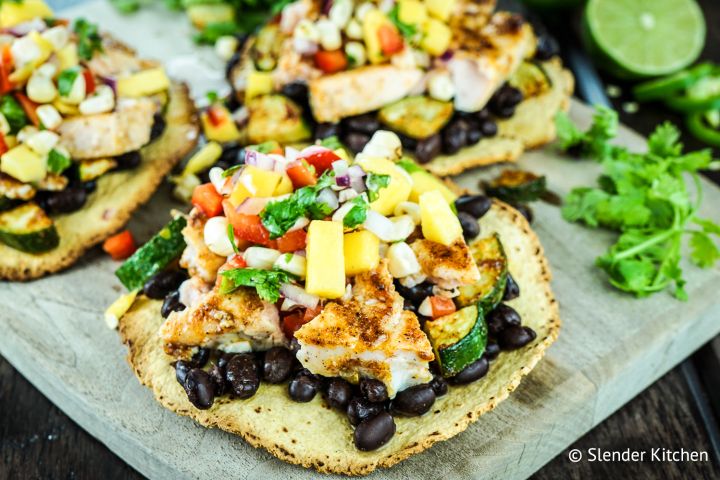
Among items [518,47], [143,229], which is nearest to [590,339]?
[518,47]

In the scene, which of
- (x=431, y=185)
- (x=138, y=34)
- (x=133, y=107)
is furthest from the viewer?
(x=138, y=34)

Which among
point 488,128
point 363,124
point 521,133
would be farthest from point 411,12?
point 521,133

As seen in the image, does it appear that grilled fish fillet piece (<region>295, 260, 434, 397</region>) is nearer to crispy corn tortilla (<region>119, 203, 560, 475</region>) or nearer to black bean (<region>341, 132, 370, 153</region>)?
crispy corn tortilla (<region>119, 203, 560, 475</region>)

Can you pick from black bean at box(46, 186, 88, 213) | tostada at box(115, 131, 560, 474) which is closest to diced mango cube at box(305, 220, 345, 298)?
tostada at box(115, 131, 560, 474)

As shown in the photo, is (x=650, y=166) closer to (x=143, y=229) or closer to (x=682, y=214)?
(x=682, y=214)

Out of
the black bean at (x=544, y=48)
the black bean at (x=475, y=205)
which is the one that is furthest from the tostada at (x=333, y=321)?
the black bean at (x=544, y=48)

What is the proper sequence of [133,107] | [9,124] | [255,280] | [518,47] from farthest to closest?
[518,47] < [133,107] < [9,124] < [255,280]

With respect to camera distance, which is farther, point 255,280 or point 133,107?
point 133,107
